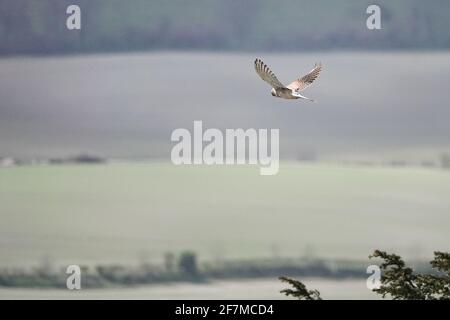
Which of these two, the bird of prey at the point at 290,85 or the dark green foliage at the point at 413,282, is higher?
the bird of prey at the point at 290,85

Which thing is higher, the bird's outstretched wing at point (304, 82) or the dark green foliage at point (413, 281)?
the bird's outstretched wing at point (304, 82)

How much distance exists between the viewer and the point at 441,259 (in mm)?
26391

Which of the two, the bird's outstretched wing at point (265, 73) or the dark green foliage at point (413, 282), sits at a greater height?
the bird's outstretched wing at point (265, 73)

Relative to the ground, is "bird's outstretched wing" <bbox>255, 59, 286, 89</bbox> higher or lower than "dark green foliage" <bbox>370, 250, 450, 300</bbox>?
higher

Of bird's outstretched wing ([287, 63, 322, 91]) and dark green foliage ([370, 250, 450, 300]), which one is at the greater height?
bird's outstretched wing ([287, 63, 322, 91])

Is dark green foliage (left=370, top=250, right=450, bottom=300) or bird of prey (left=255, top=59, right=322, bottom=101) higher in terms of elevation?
bird of prey (left=255, top=59, right=322, bottom=101)

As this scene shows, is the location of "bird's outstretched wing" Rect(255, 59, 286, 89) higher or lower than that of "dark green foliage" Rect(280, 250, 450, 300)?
higher

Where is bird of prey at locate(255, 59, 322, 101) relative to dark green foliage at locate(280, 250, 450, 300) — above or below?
above

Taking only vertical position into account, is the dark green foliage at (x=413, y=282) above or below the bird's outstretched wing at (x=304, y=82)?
below

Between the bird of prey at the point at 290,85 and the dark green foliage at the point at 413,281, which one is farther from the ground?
the bird of prey at the point at 290,85
